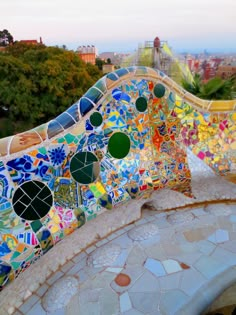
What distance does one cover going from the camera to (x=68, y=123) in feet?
9.25

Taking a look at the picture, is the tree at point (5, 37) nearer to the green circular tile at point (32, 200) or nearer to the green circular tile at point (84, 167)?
the green circular tile at point (84, 167)

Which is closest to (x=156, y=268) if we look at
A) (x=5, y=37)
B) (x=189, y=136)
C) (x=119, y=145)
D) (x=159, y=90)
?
(x=119, y=145)

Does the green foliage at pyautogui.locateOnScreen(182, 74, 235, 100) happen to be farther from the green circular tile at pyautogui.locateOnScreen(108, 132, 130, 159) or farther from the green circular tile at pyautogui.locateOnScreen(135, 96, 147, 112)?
the green circular tile at pyautogui.locateOnScreen(108, 132, 130, 159)

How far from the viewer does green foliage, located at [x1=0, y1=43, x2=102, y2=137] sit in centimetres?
1112

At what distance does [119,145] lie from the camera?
3.26m

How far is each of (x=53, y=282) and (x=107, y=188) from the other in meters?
1.04

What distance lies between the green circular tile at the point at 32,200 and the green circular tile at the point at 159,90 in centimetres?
165

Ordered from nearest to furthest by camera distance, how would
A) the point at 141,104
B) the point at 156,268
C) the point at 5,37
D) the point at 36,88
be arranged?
the point at 156,268 → the point at 141,104 → the point at 36,88 → the point at 5,37

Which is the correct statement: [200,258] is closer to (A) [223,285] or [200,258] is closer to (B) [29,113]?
(A) [223,285]

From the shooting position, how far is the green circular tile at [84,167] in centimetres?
287

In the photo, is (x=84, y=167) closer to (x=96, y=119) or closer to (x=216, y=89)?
(x=96, y=119)

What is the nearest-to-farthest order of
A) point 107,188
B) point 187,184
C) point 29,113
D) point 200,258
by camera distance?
point 200,258, point 107,188, point 187,184, point 29,113

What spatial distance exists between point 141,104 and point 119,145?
533mm

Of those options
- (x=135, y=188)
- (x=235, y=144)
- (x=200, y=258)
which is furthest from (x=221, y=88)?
(x=200, y=258)
